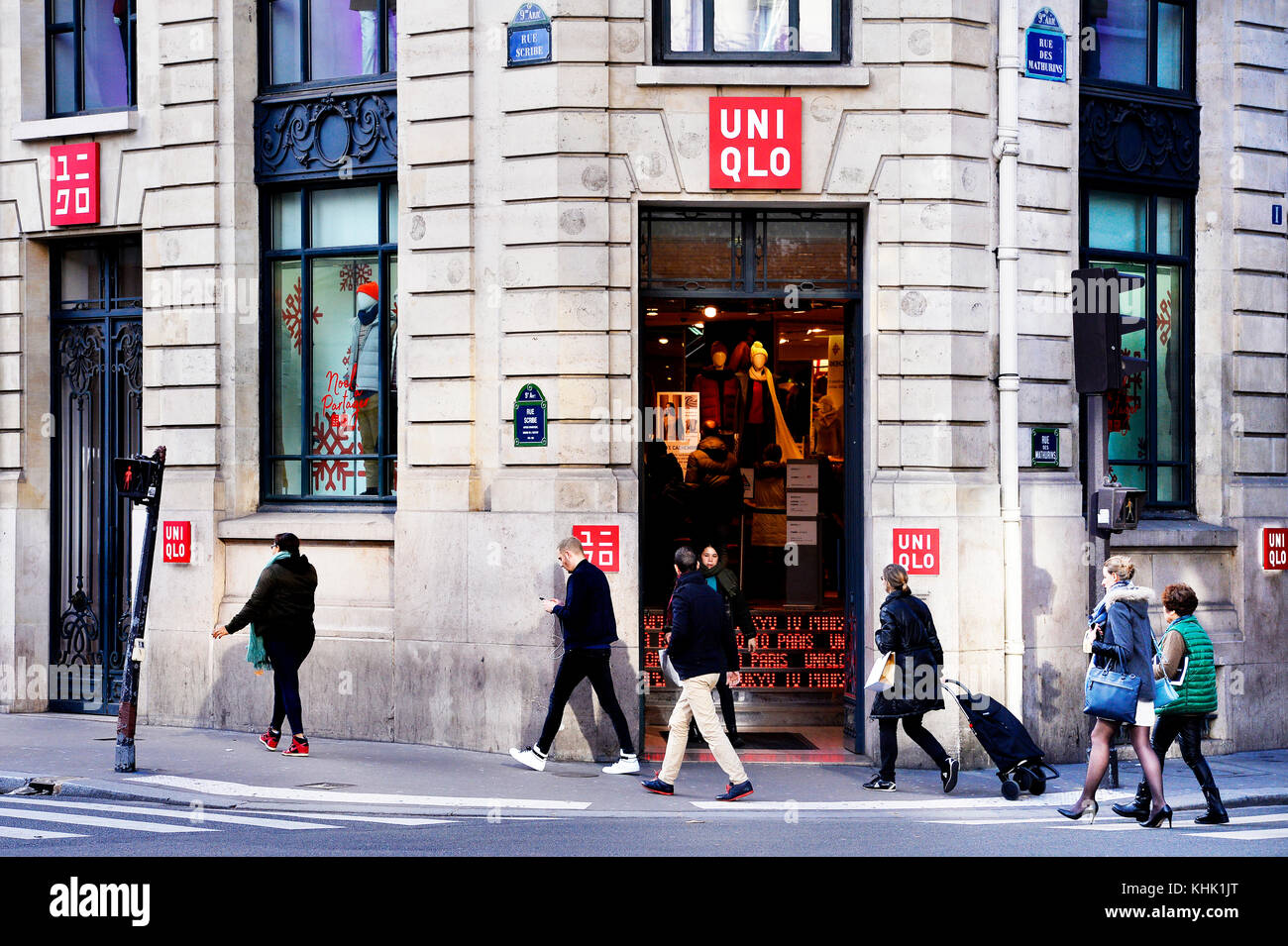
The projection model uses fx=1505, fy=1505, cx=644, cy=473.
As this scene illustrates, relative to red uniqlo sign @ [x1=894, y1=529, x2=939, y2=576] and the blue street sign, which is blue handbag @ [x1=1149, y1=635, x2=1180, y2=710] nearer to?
red uniqlo sign @ [x1=894, y1=529, x2=939, y2=576]

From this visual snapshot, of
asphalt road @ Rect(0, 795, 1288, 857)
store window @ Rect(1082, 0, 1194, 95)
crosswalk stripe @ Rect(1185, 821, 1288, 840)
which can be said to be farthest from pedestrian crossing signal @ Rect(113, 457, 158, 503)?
store window @ Rect(1082, 0, 1194, 95)

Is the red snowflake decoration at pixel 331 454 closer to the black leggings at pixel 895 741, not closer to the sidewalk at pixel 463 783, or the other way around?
the sidewalk at pixel 463 783

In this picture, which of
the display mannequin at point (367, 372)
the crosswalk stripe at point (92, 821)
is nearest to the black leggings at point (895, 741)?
the crosswalk stripe at point (92, 821)

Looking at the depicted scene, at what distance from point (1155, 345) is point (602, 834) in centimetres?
898

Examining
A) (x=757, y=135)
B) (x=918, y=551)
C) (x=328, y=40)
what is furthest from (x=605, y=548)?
(x=328, y=40)

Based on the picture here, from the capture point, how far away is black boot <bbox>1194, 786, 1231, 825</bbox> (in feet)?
38.2

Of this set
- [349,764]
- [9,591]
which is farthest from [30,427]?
[349,764]

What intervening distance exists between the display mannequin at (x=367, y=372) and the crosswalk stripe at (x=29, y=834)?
19.7 feet

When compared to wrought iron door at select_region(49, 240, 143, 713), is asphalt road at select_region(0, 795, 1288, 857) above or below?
below

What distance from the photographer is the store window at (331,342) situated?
51.8 ft

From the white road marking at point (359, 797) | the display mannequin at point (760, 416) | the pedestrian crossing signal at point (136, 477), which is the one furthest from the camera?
the display mannequin at point (760, 416)

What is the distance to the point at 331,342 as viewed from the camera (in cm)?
1617

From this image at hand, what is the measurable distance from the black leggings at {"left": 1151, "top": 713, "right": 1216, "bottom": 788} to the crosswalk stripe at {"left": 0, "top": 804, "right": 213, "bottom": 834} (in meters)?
7.29

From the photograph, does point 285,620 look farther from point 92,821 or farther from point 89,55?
point 89,55
